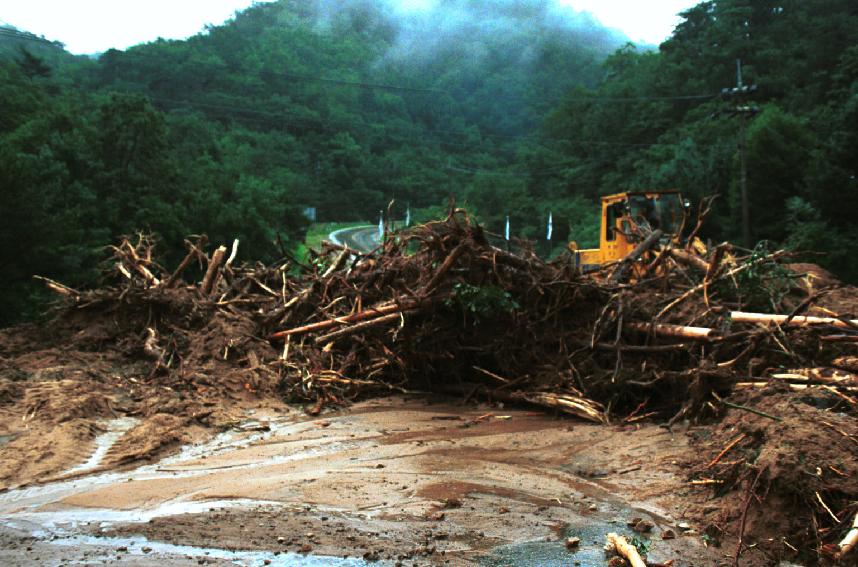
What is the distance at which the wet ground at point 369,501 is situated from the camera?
426 centimetres

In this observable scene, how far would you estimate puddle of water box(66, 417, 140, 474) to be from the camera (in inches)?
239

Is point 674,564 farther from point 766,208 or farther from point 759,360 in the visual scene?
point 766,208

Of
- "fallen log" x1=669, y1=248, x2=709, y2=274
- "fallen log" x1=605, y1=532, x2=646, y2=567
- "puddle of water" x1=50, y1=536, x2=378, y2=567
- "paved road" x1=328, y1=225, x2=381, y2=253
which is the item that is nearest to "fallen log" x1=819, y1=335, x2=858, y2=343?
"fallen log" x1=669, y1=248, x2=709, y2=274

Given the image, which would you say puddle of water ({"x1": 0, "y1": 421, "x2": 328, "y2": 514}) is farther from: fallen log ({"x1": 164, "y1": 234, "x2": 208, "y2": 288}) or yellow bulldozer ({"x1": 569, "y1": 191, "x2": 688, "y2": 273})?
yellow bulldozer ({"x1": 569, "y1": 191, "x2": 688, "y2": 273})

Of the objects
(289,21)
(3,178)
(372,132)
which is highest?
(289,21)

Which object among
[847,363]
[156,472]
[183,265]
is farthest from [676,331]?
[183,265]

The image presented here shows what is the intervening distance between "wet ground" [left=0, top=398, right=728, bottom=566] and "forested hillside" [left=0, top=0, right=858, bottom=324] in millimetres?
4178

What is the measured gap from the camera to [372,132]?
79250 mm

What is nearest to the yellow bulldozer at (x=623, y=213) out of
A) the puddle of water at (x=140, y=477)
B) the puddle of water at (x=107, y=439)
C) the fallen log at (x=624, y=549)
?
the puddle of water at (x=140, y=477)

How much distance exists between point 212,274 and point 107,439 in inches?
203

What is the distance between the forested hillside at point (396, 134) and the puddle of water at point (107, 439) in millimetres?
4556

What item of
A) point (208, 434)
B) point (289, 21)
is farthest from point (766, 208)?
point (289, 21)

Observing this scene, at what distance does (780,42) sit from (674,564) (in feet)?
207

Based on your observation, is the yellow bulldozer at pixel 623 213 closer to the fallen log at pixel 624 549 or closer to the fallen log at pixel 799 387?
the fallen log at pixel 799 387
